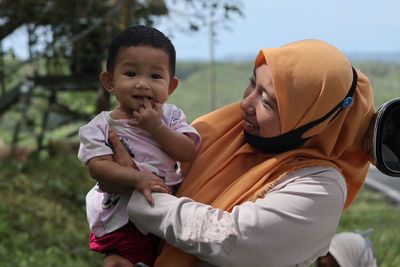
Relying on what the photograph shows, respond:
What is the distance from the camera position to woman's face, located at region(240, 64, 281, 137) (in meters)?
1.86

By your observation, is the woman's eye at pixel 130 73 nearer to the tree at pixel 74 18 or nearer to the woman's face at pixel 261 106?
the woman's face at pixel 261 106

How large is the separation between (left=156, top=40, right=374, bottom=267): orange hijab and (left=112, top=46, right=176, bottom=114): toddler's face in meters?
0.27

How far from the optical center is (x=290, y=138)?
1884 mm

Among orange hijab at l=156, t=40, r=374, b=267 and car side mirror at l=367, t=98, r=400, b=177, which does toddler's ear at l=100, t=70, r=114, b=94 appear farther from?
car side mirror at l=367, t=98, r=400, b=177

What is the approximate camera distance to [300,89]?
183 centimetres

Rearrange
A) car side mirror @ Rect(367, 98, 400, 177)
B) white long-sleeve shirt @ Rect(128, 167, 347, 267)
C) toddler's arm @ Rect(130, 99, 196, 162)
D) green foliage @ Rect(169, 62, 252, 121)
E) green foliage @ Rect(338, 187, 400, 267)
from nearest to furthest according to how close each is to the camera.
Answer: white long-sleeve shirt @ Rect(128, 167, 347, 267) → toddler's arm @ Rect(130, 99, 196, 162) → car side mirror @ Rect(367, 98, 400, 177) → green foliage @ Rect(338, 187, 400, 267) → green foliage @ Rect(169, 62, 252, 121)

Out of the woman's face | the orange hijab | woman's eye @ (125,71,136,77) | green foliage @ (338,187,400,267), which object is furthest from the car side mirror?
green foliage @ (338,187,400,267)

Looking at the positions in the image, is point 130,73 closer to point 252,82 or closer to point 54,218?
point 252,82

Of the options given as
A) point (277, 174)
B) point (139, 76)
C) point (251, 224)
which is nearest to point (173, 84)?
point (139, 76)

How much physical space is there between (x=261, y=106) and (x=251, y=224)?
338mm

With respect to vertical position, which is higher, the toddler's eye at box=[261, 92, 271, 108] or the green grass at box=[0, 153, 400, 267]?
the toddler's eye at box=[261, 92, 271, 108]

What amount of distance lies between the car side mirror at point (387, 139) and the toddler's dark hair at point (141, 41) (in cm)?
62

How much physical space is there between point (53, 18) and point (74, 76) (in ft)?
3.79

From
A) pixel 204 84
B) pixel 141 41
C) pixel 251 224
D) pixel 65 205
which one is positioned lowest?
pixel 204 84
